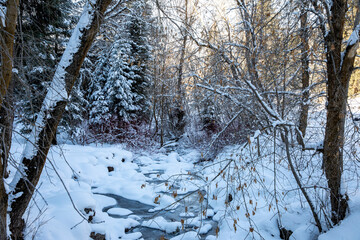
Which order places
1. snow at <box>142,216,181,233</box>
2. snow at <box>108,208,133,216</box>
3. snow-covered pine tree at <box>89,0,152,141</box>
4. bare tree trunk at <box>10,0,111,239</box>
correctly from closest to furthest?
bare tree trunk at <box>10,0,111,239</box>, snow at <box>142,216,181,233</box>, snow at <box>108,208,133,216</box>, snow-covered pine tree at <box>89,0,152,141</box>

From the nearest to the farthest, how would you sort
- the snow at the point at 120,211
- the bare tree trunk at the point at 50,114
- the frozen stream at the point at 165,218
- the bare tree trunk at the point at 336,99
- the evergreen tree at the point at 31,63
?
the evergreen tree at the point at 31,63 < the bare tree trunk at the point at 50,114 < the bare tree trunk at the point at 336,99 < the frozen stream at the point at 165,218 < the snow at the point at 120,211

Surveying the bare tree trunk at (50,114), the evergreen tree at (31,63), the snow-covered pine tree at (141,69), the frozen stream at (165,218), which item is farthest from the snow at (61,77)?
the snow-covered pine tree at (141,69)

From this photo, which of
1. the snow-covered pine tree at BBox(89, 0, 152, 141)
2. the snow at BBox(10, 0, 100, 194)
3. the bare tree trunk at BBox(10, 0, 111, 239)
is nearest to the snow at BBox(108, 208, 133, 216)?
the bare tree trunk at BBox(10, 0, 111, 239)

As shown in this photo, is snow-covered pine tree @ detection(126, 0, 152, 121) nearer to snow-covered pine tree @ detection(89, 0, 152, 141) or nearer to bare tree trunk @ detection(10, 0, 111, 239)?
snow-covered pine tree @ detection(89, 0, 152, 141)

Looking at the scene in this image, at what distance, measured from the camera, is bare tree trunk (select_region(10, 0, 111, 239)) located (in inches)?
121

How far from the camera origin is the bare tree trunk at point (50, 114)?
3.08 meters

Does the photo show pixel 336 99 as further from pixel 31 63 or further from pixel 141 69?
pixel 141 69

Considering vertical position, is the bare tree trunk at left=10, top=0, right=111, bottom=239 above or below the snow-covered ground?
above

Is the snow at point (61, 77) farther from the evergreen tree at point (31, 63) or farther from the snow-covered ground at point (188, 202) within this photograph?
the snow-covered ground at point (188, 202)

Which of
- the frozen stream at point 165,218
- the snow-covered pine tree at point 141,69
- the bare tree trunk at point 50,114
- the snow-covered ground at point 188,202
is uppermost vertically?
the snow-covered pine tree at point 141,69

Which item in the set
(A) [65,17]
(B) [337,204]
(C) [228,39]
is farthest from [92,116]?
(B) [337,204]

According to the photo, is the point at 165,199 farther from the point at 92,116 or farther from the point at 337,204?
the point at 92,116

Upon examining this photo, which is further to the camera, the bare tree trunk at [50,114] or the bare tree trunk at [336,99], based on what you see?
the bare tree trunk at [336,99]

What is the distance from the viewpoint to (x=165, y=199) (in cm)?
690
